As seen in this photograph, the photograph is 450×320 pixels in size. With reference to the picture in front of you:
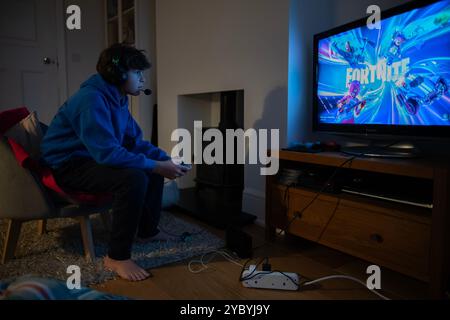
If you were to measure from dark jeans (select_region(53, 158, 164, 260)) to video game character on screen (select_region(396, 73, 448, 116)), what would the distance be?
1073 millimetres

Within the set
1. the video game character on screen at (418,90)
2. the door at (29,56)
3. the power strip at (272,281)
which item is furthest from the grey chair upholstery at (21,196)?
the door at (29,56)

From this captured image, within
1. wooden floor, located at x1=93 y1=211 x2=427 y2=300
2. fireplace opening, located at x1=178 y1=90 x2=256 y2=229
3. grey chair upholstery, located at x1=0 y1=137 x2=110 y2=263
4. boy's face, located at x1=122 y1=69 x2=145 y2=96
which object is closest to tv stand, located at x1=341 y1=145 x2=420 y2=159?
wooden floor, located at x1=93 y1=211 x2=427 y2=300

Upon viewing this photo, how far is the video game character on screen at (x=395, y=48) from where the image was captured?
4.36 ft

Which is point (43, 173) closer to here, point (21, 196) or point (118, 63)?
point (21, 196)

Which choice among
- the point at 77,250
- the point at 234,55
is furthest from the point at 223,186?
the point at 77,250

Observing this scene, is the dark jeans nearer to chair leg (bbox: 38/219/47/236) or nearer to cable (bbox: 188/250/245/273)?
cable (bbox: 188/250/245/273)

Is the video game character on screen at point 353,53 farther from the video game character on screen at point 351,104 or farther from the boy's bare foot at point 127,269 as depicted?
the boy's bare foot at point 127,269

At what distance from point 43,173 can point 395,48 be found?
1.50 meters

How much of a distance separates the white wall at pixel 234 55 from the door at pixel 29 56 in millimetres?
1306

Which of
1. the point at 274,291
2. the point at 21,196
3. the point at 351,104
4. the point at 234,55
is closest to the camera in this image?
the point at 274,291

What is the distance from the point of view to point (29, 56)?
10.8ft

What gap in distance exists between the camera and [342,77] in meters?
1.57

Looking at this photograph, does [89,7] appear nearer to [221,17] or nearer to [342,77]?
[221,17]

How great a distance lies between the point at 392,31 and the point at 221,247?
1178 mm
